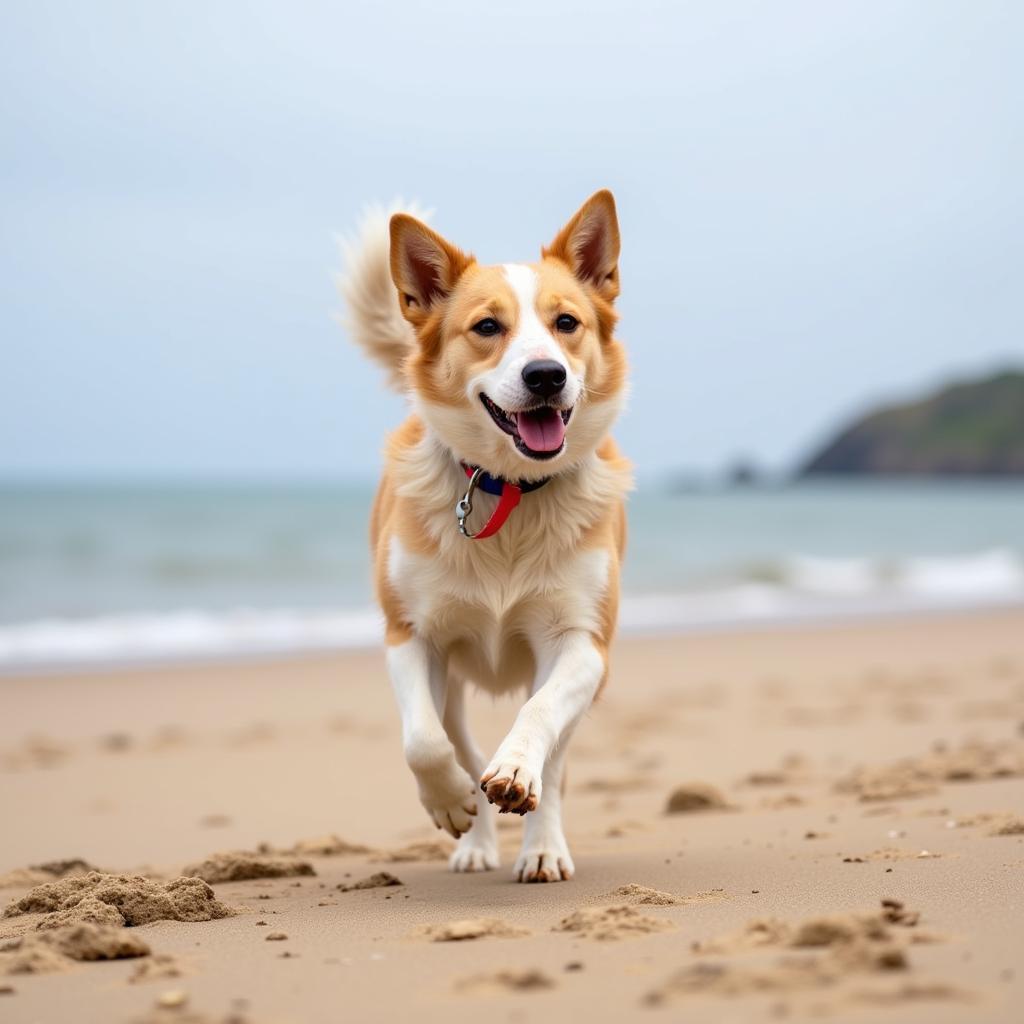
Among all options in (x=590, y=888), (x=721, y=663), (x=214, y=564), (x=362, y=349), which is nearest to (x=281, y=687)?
(x=721, y=663)

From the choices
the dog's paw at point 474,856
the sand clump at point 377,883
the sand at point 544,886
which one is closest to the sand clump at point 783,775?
the sand at point 544,886

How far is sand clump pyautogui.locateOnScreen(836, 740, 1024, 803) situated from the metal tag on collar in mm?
2056

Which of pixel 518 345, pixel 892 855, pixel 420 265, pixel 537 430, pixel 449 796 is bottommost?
pixel 892 855

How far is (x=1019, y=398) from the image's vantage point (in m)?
66.3

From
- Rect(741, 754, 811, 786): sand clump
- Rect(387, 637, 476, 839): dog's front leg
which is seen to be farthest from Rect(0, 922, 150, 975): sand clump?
Rect(741, 754, 811, 786): sand clump

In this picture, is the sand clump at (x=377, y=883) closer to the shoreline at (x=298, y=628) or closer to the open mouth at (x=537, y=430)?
the open mouth at (x=537, y=430)

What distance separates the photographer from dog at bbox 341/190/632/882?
12.9 ft

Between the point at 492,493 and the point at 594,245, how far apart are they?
0.94 m

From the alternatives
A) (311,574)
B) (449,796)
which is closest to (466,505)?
(449,796)

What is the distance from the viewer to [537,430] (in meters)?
3.96

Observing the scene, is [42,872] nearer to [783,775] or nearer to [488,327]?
[488,327]

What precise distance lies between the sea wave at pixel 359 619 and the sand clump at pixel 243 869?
23.7 ft

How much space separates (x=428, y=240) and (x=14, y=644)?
954 centimetres

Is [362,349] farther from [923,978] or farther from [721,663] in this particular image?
[721,663]
